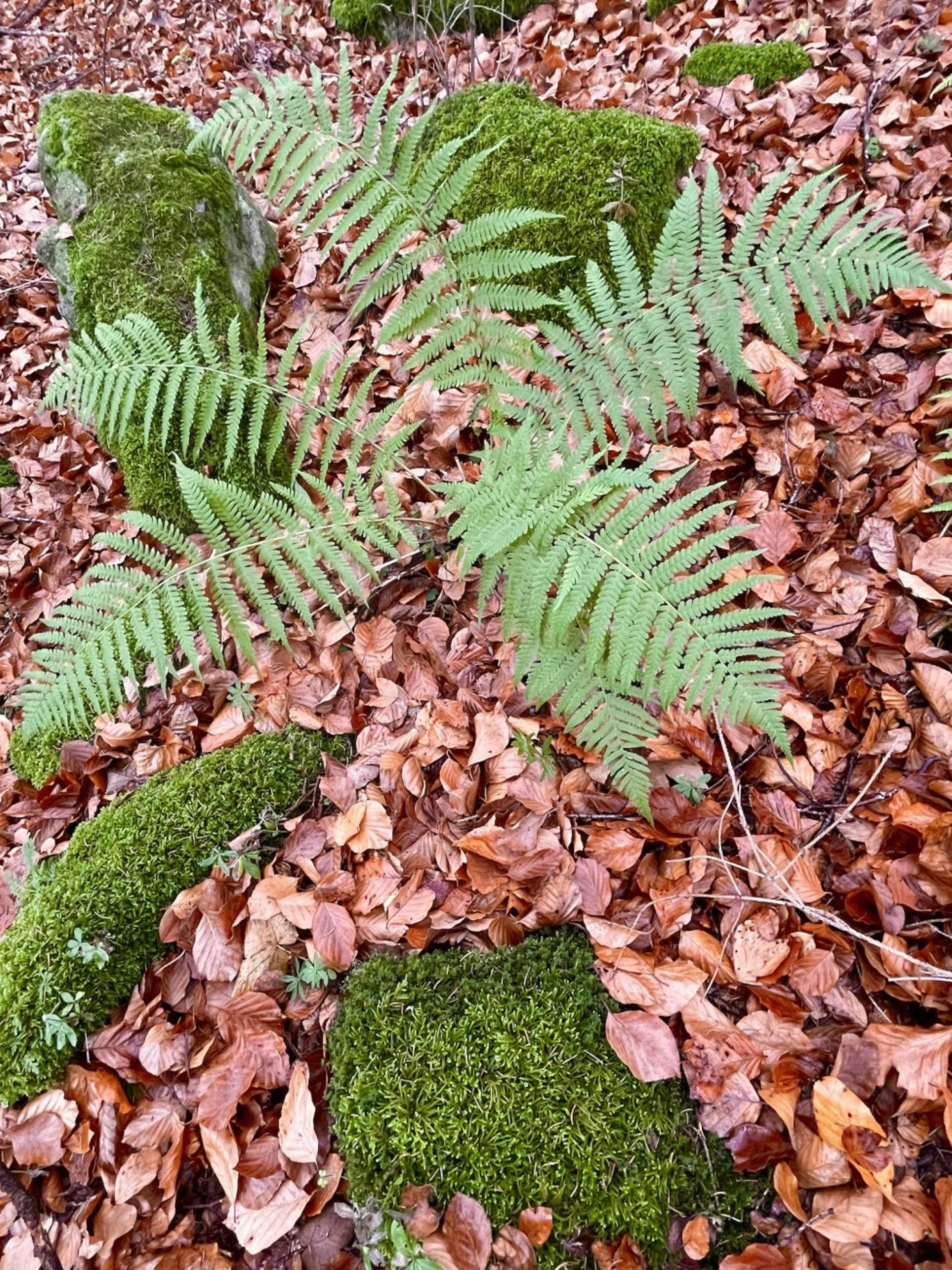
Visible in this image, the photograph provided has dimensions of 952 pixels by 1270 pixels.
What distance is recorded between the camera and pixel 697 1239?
148 centimetres

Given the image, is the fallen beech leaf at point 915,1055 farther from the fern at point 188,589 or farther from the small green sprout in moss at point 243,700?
the small green sprout in moss at point 243,700

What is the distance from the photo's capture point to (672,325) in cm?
222

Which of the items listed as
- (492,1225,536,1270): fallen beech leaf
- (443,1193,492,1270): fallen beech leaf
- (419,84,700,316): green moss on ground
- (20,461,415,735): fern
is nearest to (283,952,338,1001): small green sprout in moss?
(443,1193,492,1270): fallen beech leaf

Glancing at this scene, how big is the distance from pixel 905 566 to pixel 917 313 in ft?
3.60

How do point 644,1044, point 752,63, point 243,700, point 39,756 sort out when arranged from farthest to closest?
1. point 752,63
2. point 39,756
3. point 243,700
4. point 644,1044

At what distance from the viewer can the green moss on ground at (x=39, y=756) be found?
2.66m

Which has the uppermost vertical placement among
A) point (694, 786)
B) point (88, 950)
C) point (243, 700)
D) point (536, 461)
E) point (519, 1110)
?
point (536, 461)

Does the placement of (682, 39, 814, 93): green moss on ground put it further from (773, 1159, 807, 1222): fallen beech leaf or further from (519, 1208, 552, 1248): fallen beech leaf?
(519, 1208, 552, 1248): fallen beech leaf

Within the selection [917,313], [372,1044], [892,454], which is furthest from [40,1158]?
[917,313]

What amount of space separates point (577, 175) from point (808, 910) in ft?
9.35

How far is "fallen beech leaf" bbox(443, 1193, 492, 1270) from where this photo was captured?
1509 millimetres

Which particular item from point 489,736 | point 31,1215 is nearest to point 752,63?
point 489,736

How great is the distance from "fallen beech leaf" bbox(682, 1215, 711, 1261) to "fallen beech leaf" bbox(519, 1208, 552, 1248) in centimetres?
27

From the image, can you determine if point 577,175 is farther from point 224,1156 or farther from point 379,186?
point 224,1156
